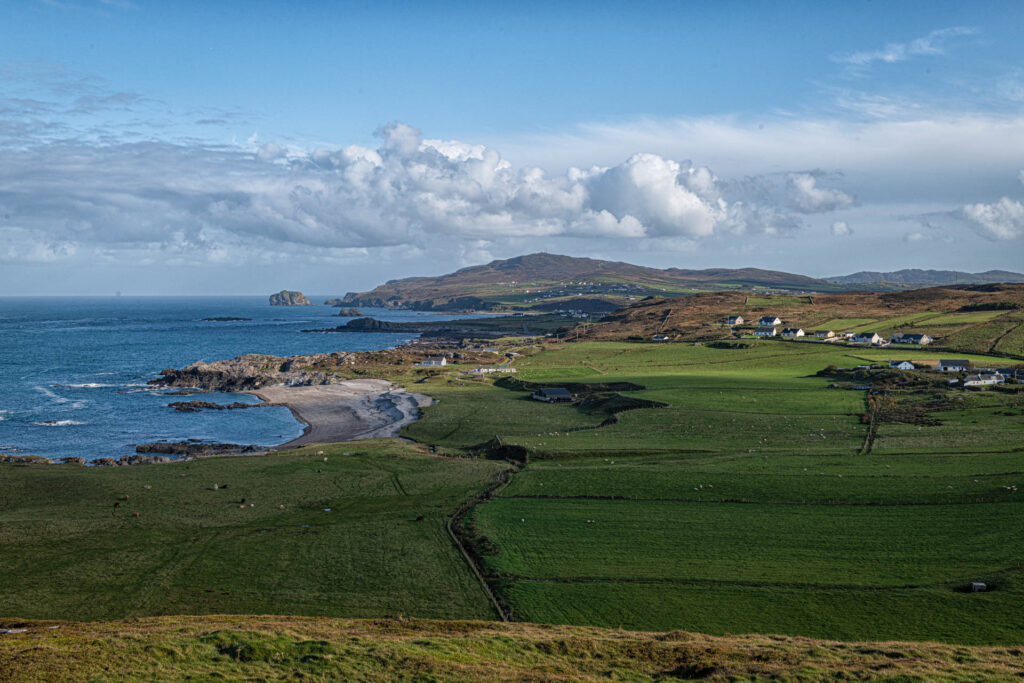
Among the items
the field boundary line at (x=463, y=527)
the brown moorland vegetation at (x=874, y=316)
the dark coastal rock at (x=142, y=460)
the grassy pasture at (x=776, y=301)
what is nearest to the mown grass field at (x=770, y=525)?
the field boundary line at (x=463, y=527)

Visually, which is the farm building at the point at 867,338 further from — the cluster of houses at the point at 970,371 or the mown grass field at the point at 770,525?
the mown grass field at the point at 770,525

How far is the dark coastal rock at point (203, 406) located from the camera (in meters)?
86.6

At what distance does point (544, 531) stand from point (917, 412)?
47866 mm

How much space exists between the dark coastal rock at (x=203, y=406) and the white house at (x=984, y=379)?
9036cm

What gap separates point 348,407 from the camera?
3494 inches

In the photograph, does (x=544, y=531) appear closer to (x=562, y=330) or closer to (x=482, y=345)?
(x=482, y=345)

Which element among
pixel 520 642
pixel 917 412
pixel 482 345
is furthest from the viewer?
pixel 482 345

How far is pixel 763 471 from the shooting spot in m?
46.2

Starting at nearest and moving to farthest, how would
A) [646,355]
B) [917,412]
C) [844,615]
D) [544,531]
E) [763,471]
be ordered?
[844,615] → [544,531] → [763,471] → [917,412] → [646,355]

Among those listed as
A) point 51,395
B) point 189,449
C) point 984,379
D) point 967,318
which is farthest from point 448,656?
point 967,318

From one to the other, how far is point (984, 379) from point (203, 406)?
98730 mm

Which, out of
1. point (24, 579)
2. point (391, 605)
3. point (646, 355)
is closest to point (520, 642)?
point (391, 605)

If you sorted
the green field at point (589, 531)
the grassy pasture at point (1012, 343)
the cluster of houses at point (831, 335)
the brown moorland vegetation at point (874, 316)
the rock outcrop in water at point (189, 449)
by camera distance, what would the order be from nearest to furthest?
the green field at point (589, 531), the rock outcrop in water at point (189, 449), the grassy pasture at point (1012, 343), the brown moorland vegetation at point (874, 316), the cluster of houses at point (831, 335)

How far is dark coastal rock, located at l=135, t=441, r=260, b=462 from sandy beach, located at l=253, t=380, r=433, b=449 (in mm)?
3763
